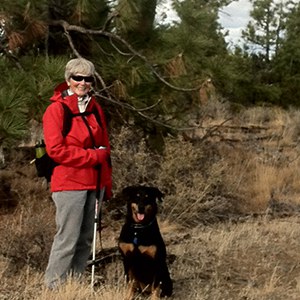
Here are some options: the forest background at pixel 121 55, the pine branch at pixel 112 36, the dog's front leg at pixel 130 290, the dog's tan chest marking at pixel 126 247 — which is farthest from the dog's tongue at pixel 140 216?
the pine branch at pixel 112 36

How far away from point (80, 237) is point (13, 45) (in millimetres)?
3149

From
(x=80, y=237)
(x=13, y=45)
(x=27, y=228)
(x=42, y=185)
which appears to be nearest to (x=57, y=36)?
(x=13, y=45)

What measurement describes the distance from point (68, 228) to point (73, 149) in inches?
23.2

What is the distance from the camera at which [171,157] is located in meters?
9.05

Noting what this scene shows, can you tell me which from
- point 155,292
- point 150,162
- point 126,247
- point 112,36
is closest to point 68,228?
point 126,247

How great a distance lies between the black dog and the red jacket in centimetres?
42

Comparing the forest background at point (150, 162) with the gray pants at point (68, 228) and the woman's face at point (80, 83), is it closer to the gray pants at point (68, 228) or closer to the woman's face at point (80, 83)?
the gray pants at point (68, 228)

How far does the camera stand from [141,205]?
16.4 ft

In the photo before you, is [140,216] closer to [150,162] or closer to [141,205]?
[141,205]

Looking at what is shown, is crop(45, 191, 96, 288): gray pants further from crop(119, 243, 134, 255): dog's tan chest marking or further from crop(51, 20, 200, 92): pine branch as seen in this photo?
crop(51, 20, 200, 92): pine branch

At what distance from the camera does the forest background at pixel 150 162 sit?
5.70m

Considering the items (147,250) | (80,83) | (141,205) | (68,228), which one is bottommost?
(147,250)

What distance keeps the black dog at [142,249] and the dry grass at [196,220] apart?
0.58ft

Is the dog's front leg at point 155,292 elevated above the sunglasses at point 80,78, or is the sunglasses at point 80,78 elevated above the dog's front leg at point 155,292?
the sunglasses at point 80,78
